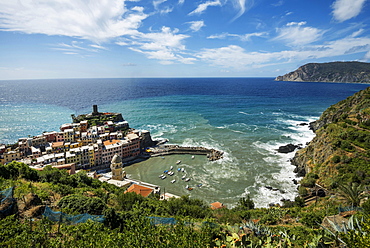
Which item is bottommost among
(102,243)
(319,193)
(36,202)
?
(319,193)

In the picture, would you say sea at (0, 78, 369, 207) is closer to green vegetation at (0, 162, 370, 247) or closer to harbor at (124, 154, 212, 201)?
harbor at (124, 154, 212, 201)

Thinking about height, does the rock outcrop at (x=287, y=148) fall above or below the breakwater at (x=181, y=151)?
above

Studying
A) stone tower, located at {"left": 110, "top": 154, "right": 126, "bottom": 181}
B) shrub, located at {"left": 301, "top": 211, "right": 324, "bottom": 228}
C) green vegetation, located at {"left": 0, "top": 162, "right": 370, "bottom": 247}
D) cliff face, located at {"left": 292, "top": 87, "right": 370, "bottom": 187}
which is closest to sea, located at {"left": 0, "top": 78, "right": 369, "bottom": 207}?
cliff face, located at {"left": 292, "top": 87, "right": 370, "bottom": 187}

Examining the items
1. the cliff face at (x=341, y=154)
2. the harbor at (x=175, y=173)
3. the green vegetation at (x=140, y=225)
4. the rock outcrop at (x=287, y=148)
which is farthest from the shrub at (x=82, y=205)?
the rock outcrop at (x=287, y=148)

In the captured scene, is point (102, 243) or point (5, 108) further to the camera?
point (5, 108)

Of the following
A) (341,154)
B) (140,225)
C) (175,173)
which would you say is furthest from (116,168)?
(341,154)

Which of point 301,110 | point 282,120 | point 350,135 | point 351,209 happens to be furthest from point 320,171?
point 301,110

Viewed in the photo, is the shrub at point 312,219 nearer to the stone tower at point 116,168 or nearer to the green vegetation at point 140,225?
the green vegetation at point 140,225

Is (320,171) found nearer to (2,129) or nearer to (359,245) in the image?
(359,245)

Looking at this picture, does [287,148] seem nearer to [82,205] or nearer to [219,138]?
[219,138]
